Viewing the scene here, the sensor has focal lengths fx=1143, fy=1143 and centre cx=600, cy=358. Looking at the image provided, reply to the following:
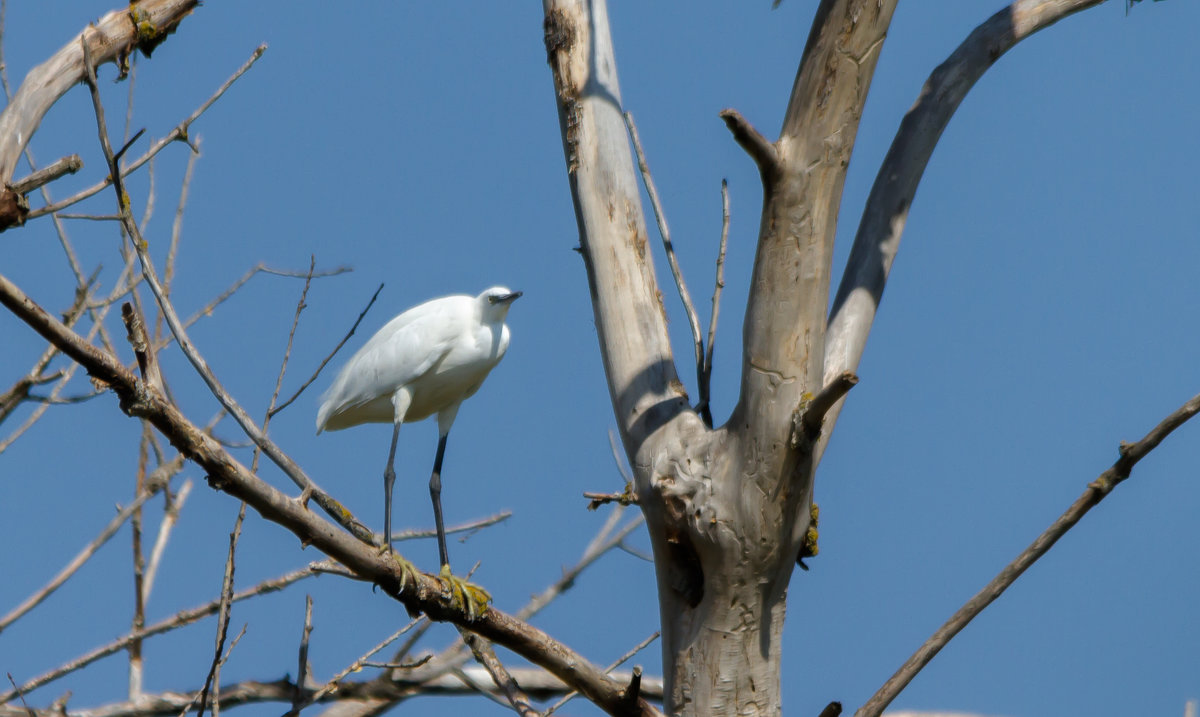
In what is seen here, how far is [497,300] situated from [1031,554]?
3965 millimetres

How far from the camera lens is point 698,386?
4.03 metres

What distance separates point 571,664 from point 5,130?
328 centimetres

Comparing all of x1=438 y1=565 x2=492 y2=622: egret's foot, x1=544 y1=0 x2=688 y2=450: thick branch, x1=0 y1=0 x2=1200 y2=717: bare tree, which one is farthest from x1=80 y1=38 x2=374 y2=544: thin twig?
x1=544 y1=0 x2=688 y2=450: thick branch

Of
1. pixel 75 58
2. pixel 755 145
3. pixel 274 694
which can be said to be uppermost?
pixel 75 58

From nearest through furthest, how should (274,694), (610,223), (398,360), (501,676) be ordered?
(501,676), (610,223), (274,694), (398,360)

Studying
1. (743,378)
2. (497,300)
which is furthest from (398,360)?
(743,378)

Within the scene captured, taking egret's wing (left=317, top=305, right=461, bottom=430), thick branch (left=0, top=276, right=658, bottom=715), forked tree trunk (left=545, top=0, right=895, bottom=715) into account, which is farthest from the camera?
egret's wing (left=317, top=305, right=461, bottom=430)

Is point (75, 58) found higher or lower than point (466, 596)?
higher

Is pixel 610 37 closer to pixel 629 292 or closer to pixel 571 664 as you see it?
pixel 629 292

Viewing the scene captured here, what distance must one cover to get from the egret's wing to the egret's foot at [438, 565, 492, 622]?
1.21 metres

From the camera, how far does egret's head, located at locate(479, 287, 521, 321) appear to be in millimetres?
6418

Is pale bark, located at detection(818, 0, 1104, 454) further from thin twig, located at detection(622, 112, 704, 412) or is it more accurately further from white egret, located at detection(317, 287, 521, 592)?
white egret, located at detection(317, 287, 521, 592)

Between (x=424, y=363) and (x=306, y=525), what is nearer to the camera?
(x=306, y=525)

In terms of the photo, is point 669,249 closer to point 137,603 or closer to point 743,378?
point 743,378
